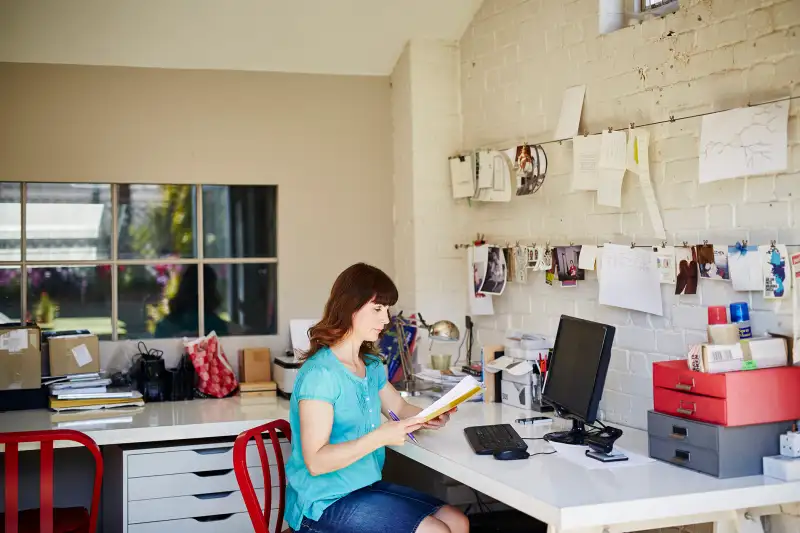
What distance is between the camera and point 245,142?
14.1ft

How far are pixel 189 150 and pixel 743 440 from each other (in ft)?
9.28

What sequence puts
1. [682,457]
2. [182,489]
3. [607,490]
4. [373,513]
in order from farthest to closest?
[182,489]
[373,513]
[682,457]
[607,490]

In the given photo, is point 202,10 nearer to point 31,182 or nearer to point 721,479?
point 31,182

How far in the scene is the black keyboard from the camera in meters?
2.72

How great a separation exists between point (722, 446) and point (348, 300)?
1176 millimetres

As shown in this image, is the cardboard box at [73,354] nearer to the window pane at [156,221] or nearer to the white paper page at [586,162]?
the window pane at [156,221]

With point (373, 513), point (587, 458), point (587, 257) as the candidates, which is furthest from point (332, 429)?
point (587, 257)

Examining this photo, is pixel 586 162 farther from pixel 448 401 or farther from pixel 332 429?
pixel 332 429

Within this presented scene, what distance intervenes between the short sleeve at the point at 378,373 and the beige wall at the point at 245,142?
1346mm

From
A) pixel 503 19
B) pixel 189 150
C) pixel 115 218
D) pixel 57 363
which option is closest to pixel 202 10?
pixel 189 150

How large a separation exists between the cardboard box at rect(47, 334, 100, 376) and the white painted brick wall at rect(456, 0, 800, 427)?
173 centimetres

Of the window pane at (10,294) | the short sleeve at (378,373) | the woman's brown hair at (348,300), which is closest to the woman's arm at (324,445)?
the woman's brown hair at (348,300)

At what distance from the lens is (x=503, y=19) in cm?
398

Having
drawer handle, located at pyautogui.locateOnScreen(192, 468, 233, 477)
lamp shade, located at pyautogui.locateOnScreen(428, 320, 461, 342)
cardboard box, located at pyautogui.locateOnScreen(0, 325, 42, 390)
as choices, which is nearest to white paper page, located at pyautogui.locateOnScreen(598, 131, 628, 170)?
lamp shade, located at pyautogui.locateOnScreen(428, 320, 461, 342)
